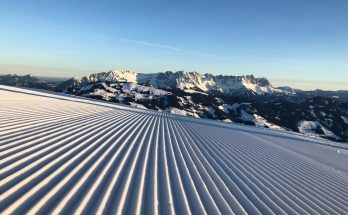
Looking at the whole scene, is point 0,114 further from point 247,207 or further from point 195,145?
point 247,207

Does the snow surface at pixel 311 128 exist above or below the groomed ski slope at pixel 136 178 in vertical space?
below

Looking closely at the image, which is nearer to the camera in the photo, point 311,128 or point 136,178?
point 136,178

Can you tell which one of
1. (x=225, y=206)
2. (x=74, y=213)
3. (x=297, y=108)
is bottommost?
(x=297, y=108)

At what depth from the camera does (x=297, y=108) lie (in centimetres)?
17588

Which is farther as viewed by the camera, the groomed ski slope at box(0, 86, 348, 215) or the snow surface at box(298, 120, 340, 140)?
the snow surface at box(298, 120, 340, 140)

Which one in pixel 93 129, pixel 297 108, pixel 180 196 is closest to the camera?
pixel 180 196

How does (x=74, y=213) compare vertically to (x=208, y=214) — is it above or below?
above

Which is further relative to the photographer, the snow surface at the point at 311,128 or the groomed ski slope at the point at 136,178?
the snow surface at the point at 311,128

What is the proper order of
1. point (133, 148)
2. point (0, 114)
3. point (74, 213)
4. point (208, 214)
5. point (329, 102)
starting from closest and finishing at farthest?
point (74, 213) → point (208, 214) → point (133, 148) → point (0, 114) → point (329, 102)

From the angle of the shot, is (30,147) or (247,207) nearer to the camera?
(247,207)

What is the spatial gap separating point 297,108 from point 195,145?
6833 inches

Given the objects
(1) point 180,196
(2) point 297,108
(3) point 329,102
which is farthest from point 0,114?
(3) point 329,102

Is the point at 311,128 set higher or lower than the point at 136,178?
lower

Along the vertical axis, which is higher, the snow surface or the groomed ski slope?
the groomed ski slope
